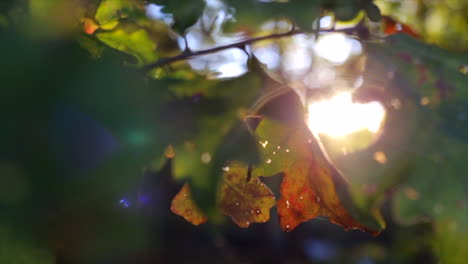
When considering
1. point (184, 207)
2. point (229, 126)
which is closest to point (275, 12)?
point (229, 126)

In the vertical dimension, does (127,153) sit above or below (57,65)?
below

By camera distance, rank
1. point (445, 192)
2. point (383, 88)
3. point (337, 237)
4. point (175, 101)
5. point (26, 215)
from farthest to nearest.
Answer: point (337, 237) → point (383, 88) → point (445, 192) → point (175, 101) → point (26, 215)

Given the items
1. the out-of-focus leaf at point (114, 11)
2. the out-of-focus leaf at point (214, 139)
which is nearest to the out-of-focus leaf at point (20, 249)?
the out-of-focus leaf at point (214, 139)

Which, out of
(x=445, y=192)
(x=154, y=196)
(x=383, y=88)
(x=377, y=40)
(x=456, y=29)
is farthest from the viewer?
(x=456, y=29)

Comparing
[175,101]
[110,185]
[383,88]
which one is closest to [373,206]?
[383,88]

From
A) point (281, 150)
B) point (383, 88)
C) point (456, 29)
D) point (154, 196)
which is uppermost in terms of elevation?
point (383, 88)

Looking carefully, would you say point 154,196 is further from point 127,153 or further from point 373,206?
point 127,153

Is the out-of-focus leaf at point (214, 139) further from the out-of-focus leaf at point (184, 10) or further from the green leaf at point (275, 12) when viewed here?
the out-of-focus leaf at point (184, 10)
